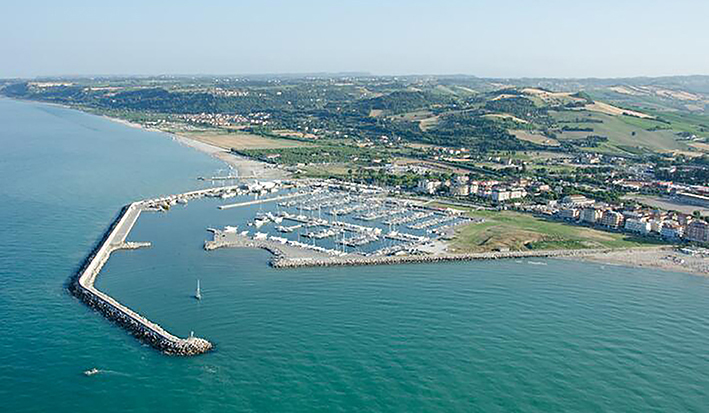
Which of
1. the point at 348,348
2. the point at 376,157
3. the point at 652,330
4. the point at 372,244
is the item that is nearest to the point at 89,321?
the point at 348,348

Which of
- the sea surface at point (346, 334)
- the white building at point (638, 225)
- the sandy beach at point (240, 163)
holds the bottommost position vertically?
the sea surface at point (346, 334)

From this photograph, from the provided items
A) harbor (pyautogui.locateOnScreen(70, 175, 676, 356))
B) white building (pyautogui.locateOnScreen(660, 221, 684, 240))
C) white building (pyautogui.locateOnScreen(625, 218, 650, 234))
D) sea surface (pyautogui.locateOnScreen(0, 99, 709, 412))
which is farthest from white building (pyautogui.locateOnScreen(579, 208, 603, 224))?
sea surface (pyautogui.locateOnScreen(0, 99, 709, 412))

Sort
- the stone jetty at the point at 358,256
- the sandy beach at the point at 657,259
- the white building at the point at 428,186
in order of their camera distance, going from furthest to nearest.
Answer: the white building at the point at 428,186
the sandy beach at the point at 657,259
the stone jetty at the point at 358,256

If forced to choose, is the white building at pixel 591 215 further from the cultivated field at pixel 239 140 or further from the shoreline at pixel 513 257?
the cultivated field at pixel 239 140

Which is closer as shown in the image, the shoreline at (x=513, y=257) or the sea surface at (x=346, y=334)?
the sea surface at (x=346, y=334)

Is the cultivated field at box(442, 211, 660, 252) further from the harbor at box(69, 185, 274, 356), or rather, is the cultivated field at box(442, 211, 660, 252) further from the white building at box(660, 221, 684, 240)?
the harbor at box(69, 185, 274, 356)

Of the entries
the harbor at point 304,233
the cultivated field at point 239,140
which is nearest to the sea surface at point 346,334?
the harbor at point 304,233

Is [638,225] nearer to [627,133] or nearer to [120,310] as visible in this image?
[120,310]

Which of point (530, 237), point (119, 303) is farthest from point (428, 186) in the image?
point (119, 303)
